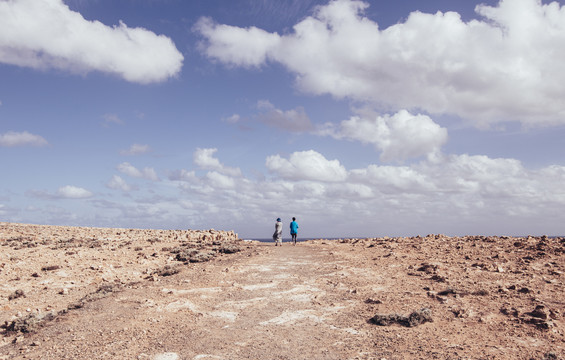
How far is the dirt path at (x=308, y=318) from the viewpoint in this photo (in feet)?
29.7

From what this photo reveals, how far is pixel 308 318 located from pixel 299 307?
3.64 ft

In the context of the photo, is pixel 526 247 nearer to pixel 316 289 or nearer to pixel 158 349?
pixel 316 289

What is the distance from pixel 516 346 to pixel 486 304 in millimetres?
3056

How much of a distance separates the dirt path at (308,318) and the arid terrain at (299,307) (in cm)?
5

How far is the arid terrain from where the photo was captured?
9219mm

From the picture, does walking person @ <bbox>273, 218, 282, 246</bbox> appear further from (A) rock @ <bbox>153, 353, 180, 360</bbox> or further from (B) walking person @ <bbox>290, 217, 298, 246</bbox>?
(A) rock @ <bbox>153, 353, 180, 360</bbox>

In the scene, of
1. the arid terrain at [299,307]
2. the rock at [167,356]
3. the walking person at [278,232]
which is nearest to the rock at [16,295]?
the arid terrain at [299,307]

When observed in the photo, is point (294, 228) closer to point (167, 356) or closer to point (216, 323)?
point (216, 323)

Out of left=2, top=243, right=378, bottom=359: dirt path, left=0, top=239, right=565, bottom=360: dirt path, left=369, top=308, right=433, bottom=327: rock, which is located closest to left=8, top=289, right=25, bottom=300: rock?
left=0, top=239, right=565, bottom=360: dirt path

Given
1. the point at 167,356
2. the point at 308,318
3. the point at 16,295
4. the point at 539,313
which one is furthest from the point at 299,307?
the point at 16,295

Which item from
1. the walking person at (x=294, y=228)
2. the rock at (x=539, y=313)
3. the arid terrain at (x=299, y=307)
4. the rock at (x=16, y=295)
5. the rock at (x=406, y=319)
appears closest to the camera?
the arid terrain at (x=299, y=307)

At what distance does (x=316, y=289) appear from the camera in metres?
14.6

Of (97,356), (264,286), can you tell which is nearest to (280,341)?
(97,356)

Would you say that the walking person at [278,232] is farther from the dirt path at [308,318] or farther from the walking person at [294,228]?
the dirt path at [308,318]
